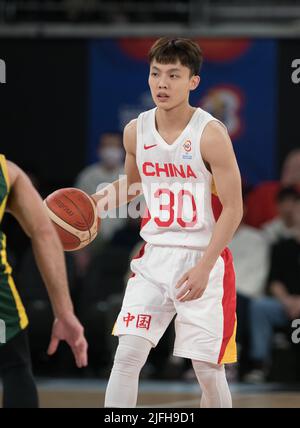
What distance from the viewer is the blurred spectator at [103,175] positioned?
10.7 m

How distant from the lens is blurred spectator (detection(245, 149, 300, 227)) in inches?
427

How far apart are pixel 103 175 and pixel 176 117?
5.26m

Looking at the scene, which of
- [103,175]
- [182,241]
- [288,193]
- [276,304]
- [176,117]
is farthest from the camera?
[103,175]

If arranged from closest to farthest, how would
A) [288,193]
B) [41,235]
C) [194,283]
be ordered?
1. [41,235]
2. [194,283]
3. [288,193]

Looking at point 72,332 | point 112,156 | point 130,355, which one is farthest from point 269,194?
point 72,332

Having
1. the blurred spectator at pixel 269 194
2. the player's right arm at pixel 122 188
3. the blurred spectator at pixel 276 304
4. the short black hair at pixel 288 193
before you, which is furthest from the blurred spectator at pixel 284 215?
the player's right arm at pixel 122 188

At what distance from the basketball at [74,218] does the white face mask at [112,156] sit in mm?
5117

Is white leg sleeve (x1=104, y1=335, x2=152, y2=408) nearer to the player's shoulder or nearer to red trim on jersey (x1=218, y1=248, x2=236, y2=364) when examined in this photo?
red trim on jersey (x1=218, y1=248, x2=236, y2=364)

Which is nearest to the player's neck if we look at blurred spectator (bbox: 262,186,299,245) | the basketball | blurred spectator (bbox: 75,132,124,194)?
the basketball

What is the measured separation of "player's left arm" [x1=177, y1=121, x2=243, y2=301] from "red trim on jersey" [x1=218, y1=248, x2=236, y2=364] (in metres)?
0.22

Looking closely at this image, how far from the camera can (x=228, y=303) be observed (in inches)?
217

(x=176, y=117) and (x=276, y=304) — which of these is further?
(x=276, y=304)

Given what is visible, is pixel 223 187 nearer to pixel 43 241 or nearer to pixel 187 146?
pixel 187 146
